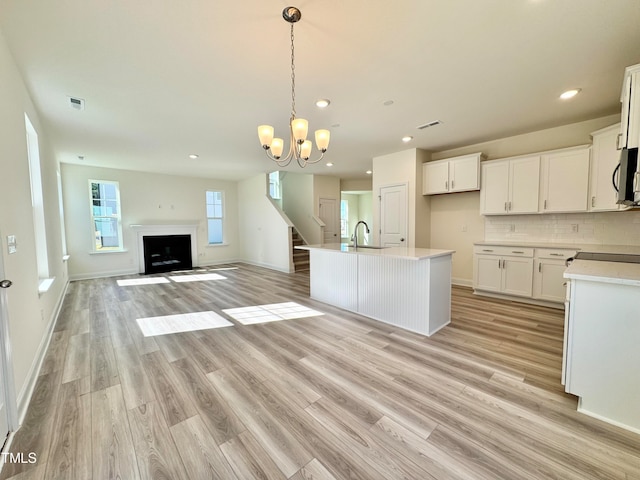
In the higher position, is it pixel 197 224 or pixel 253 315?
pixel 197 224

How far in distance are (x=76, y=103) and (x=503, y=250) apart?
20.3ft

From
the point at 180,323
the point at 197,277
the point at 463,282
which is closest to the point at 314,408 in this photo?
the point at 180,323

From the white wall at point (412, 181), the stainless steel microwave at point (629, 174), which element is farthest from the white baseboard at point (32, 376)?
the white wall at point (412, 181)

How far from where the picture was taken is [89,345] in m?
2.80

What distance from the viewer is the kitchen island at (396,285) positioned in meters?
2.93

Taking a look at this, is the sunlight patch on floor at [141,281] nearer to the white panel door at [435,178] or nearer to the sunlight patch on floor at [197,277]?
the sunlight patch on floor at [197,277]

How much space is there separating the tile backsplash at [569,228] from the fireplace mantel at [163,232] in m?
7.44

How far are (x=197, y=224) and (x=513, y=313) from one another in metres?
7.78

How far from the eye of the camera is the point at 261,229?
7.70 metres

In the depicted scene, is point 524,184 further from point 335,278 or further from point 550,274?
point 335,278

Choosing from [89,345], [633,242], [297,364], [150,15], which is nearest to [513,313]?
[633,242]

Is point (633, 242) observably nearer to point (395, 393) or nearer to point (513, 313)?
point (513, 313)

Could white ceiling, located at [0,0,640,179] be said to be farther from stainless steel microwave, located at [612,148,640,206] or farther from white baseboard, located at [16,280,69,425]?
white baseboard, located at [16,280,69,425]

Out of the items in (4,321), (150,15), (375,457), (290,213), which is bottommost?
(375,457)
